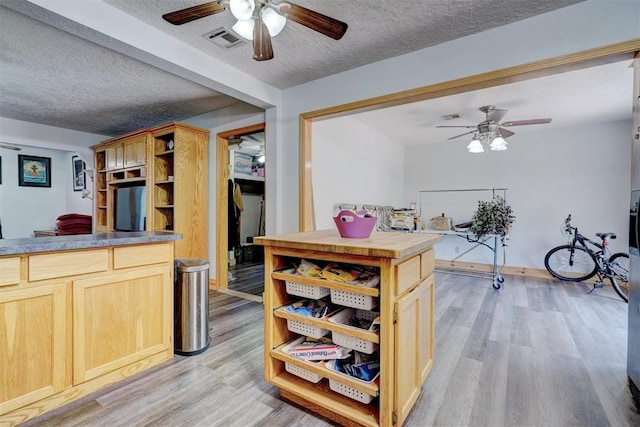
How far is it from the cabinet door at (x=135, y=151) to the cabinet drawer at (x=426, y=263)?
12.7ft

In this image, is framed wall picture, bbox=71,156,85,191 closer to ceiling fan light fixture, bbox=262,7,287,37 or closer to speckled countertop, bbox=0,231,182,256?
speckled countertop, bbox=0,231,182,256

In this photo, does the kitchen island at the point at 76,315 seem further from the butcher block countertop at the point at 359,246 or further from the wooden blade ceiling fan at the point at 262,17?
the wooden blade ceiling fan at the point at 262,17

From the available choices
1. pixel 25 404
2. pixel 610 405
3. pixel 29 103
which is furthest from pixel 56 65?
pixel 610 405

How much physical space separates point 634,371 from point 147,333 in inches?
121

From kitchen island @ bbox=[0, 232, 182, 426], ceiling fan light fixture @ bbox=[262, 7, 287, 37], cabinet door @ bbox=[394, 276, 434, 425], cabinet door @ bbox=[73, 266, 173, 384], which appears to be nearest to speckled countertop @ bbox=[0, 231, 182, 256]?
kitchen island @ bbox=[0, 232, 182, 426]

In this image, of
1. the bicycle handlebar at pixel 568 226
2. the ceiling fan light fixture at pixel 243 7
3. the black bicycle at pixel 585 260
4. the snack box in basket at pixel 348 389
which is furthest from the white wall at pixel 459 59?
the bicycle handlebar at pixel 568 226

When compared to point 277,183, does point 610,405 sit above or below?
below

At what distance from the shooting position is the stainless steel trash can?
2.20m

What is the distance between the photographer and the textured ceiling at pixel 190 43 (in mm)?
1920

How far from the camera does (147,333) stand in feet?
6.48

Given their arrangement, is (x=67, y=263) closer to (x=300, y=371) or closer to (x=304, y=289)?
(x=304, y=289)

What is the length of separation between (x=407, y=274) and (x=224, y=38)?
7.28 ft

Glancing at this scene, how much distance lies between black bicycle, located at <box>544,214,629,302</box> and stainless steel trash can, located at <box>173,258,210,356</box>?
497 centimetres

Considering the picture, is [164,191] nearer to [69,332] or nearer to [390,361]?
[69,332]
